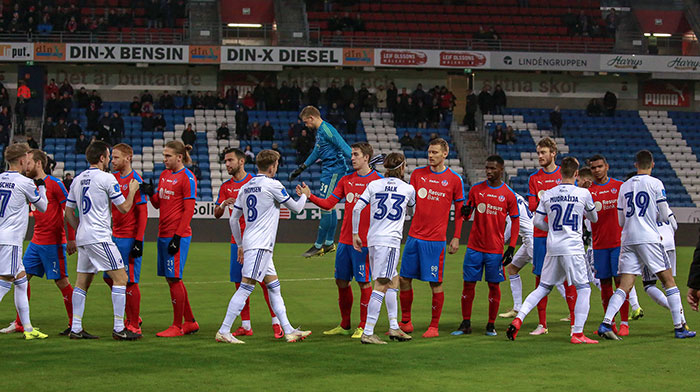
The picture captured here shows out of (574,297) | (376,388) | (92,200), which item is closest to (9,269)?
(92,200)

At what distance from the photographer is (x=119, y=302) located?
9.55 m

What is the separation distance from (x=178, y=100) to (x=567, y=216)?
1072 inches

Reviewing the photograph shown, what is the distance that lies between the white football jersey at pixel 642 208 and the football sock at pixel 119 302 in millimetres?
5725

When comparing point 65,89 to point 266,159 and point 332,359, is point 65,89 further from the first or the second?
point 332,359

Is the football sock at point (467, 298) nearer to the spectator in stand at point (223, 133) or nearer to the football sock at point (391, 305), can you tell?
the football sock at point (391, 305)

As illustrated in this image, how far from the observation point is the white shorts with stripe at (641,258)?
33.9ft

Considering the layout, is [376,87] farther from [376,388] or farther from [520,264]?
[376,388]

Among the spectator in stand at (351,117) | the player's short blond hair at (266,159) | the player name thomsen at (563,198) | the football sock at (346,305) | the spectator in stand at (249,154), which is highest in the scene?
the spectator in stand at (351,117)

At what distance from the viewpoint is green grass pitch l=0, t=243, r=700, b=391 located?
24.9ft

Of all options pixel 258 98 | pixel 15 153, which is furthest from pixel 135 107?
pixel 15 153

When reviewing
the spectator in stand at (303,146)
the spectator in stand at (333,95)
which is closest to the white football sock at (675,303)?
the spectator in stand at (303,146)

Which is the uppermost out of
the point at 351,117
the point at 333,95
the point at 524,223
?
the point at 333,95

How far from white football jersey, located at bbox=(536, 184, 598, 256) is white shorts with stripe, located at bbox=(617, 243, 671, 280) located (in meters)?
0.80

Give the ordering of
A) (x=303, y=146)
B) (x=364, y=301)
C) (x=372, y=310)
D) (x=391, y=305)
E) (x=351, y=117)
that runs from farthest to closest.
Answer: (x=351, y=117) → (x=303, y=146) → (x=364, y=301) → (x=391, y=305) → (x=372, y=310)
